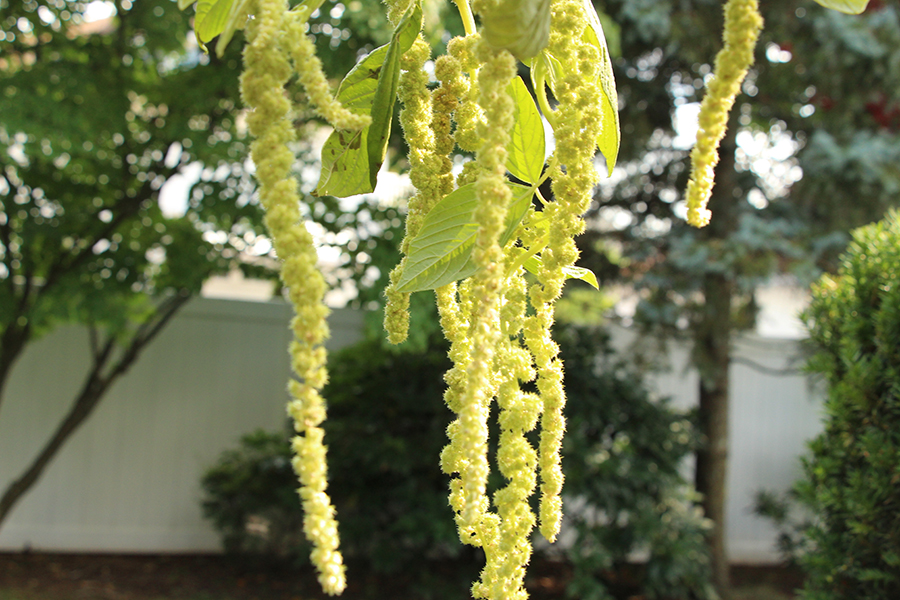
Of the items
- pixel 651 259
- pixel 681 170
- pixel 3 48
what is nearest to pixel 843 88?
pixel 681 170

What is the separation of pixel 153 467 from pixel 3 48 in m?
3.14

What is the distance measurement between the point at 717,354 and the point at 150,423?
4.17 meters

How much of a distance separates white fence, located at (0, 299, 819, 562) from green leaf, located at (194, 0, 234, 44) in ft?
16.9

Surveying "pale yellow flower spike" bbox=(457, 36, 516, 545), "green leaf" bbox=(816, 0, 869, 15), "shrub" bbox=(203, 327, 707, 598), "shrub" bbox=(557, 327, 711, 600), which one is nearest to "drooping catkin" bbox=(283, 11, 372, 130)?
"pale yellow flower spike" bbox=(457, 36, 516, 545)

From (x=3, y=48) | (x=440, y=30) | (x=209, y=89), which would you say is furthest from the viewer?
(x=209, y=89)

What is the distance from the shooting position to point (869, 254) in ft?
8.22

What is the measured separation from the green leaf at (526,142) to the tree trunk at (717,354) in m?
4.04

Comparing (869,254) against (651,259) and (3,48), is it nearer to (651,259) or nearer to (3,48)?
(651,259)

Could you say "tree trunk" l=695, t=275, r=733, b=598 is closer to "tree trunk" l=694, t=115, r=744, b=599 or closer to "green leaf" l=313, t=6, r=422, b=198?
"tree trunk" l=694, t=115, r=744, b=599

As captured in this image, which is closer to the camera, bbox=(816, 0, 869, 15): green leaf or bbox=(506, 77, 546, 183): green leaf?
bbox=(816, 0, 869, 15): green leaf

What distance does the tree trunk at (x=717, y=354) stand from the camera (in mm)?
4906

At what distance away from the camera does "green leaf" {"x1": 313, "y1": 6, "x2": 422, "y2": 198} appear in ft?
2.36

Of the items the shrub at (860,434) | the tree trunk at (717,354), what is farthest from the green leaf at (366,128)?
the tree trunk at (717,354)

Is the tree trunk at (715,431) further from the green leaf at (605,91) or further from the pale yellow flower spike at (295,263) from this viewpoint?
the pale yellow flower spike at (295,263)
